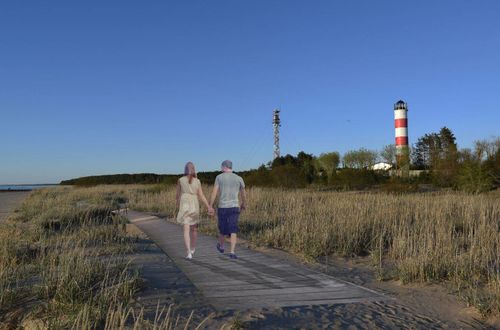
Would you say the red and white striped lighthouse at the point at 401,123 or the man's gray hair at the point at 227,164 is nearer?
the man's gray hair at the point at 227,164

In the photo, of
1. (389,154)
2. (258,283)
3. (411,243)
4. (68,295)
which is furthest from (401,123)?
(68,295)

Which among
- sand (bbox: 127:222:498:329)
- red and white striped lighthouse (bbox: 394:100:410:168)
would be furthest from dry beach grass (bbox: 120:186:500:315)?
red and white striped lighthouse (bbox: 394:100:410:168)

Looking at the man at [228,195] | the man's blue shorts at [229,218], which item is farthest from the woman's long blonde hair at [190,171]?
the man's blue shorts at [229,218]

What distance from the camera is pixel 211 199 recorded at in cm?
850

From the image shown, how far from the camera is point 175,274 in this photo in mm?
7457

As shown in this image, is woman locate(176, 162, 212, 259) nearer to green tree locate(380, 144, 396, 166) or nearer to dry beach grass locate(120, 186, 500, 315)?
dry beach grass locate(120, 186, 500, 315)

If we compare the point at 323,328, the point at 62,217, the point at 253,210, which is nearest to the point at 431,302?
the point at 323,328

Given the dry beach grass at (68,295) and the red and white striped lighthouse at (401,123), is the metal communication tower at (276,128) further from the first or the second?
the dry beach grass at (68,295)

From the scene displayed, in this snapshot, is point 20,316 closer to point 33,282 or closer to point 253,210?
point 33,282

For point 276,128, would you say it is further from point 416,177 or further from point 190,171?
point 190,171

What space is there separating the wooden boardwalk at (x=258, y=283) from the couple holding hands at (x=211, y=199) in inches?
22.4

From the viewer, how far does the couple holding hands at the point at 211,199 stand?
8.54 m

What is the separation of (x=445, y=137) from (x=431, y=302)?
71.6 meters

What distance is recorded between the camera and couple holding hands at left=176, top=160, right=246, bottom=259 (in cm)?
854
